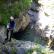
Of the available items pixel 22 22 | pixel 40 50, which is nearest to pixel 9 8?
pixel 22 22

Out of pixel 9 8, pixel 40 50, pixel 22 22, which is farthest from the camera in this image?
pixel 22 22

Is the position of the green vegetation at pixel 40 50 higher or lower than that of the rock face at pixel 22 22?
lower

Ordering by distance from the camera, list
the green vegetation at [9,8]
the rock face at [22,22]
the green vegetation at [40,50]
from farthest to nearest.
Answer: the rock face at [22,22] → the green vegetation at [9,8] → the green vegetation at [40,50]

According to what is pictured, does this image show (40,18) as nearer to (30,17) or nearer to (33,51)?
(30,17)

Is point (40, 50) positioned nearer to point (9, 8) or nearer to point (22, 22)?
point (9, 8)

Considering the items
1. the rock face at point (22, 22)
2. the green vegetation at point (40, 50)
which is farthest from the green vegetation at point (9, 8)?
the green vegetation at point (40, 50)

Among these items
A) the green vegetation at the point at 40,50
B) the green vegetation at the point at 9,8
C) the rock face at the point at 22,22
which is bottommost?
the green vegetation at the point at 40,50

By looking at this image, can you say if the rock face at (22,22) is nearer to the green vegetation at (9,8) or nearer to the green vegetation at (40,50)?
the green vegetation at (9,8)

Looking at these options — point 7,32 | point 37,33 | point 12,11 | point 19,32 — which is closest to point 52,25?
point 37,33

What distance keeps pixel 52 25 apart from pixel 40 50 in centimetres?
428

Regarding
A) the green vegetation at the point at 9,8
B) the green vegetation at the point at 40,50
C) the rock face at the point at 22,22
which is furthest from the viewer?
the rock face at the point at 22,22

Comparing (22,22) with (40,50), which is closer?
(40,50)

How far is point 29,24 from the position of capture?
1717 cm

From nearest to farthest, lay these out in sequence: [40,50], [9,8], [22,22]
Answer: [40,50] → [9,8] → [22,22]
